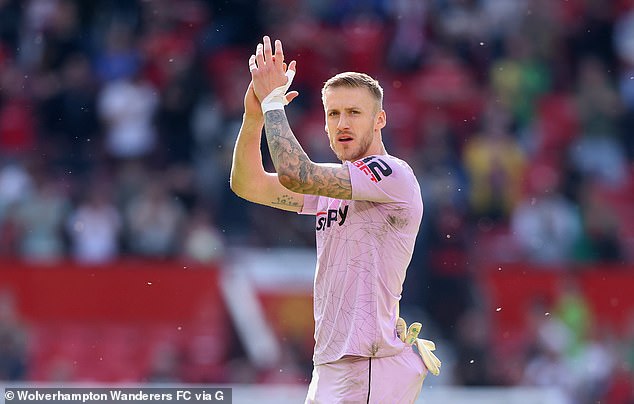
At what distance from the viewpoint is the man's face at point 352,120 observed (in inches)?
214

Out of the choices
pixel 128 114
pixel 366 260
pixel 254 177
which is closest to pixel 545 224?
pixel 128 114

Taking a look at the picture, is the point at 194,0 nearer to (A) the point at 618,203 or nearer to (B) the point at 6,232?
(B) the point at 6,232

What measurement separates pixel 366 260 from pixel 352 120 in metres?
0.62

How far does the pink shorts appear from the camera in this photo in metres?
5.24

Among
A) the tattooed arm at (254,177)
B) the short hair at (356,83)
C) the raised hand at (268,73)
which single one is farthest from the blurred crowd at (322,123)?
the raised hand at (268,73)

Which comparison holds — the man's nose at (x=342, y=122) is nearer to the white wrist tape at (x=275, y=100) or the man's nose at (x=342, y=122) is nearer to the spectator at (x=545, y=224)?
the white wrist tape at (x=275, y=100)

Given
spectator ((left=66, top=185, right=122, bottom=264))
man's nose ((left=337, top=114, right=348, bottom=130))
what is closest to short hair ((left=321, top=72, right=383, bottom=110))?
man's nose ((left=337, top=114, right=348, bottom=130))

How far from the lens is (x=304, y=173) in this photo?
5219mm

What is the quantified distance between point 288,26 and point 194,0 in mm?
1396

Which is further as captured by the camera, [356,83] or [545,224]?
[545,224]

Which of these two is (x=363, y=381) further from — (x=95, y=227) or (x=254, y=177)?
(x=95, y=227)

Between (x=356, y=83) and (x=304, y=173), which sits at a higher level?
(x=356, y=83)

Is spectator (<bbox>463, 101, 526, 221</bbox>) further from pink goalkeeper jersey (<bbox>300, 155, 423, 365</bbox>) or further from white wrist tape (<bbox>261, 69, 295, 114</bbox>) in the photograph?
white wrist tape (<bbox>261, 69, 295, 114</bbox>)

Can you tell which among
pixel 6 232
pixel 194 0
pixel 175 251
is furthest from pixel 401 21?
pixel 6 232
